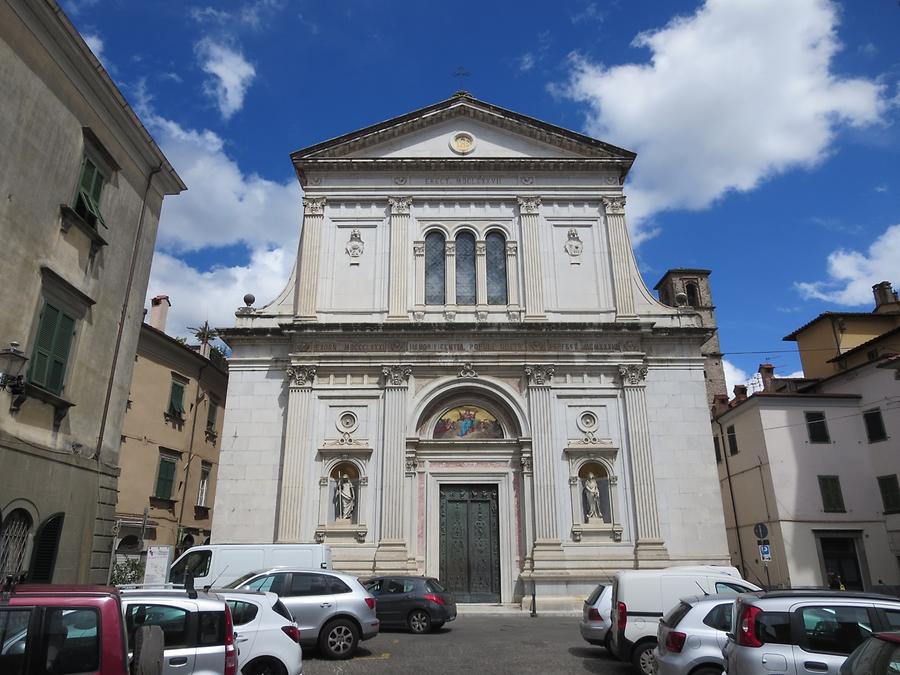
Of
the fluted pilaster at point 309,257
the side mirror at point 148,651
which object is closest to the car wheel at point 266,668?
the side mirror at point 148,651

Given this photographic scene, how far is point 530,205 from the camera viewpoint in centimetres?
2623

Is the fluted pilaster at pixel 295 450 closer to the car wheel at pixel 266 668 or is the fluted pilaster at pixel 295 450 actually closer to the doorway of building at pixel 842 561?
the car wheel at pixel 266 668

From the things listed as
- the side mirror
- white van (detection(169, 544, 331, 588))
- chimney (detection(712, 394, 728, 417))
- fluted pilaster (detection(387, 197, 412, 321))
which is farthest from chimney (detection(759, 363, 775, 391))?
the side mirror

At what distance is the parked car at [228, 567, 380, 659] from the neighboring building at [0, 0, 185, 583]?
138 inches

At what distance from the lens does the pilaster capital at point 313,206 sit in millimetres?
25969

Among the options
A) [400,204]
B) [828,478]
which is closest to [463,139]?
[400,204]

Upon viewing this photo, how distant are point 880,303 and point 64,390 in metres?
39.8

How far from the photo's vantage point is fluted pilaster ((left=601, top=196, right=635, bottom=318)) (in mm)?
24797

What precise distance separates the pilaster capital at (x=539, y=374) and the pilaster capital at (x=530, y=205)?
655 centimetres

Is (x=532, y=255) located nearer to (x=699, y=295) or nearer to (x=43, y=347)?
(x=43, y=347)

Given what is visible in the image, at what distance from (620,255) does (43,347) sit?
65.7 ft

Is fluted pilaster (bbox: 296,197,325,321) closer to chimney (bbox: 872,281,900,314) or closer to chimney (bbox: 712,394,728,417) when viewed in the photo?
chimney (bbox: 712,394,728,417)

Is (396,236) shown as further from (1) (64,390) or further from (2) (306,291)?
(1) (64,390)

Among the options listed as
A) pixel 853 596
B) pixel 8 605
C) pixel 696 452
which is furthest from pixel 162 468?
pixel 853 596
